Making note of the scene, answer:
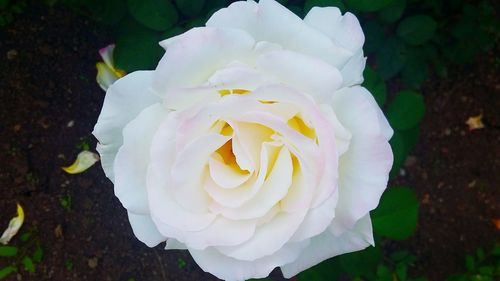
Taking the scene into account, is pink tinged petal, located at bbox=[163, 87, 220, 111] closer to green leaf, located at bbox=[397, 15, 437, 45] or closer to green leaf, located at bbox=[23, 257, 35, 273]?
green leaf, located at bbox=[397, 15, 437, 45]

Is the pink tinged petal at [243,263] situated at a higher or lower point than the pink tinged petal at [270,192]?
lower

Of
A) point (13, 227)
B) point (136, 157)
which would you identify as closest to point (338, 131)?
point (136, 157)

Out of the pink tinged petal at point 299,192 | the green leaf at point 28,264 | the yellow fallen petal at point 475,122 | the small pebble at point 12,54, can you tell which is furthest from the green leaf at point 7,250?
the yellow fallen petal at point 475,122

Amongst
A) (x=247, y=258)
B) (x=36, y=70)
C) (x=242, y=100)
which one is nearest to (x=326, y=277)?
(x=247, y=258)

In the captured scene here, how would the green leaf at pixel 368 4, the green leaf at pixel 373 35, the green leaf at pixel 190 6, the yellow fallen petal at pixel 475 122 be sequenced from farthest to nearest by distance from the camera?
1. the yellow fallen petal at pixel 475 122
2. the green leaf at pixel 373 35
3. the green leaf at pixel 190 6
4. the green leaf at pixel 368 4

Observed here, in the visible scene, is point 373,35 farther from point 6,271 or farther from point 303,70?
point 6,271

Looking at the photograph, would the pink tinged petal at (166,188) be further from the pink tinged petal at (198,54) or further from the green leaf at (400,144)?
the green leaf at (400,144)
